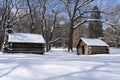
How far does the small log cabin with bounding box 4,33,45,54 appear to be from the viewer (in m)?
27.5

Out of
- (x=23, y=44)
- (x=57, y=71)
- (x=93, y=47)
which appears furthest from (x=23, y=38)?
(x=57, y=71)

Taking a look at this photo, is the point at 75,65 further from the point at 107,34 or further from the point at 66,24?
the point at 107,34

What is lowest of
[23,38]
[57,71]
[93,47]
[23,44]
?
[57,71]

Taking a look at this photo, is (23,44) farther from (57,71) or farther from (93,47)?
(57,71)

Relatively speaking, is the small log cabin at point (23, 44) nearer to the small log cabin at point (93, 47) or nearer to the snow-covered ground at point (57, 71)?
the small log cabin at point (93, 47)

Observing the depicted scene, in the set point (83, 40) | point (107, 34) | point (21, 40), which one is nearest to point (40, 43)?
point (21, 40)

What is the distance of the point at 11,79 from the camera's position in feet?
29.3

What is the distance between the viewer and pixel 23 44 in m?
28.2

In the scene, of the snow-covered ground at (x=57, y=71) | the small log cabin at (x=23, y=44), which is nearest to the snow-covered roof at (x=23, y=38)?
the small log cabin at (x=23, y=44)

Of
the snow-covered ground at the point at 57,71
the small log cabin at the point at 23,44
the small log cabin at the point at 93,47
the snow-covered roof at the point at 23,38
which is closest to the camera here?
the snow-covered ground at the point at 57,71

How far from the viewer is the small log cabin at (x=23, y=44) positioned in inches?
1084

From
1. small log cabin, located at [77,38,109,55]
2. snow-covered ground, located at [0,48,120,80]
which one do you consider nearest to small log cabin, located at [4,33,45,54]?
small log cabin, located at [77,38,109,55]

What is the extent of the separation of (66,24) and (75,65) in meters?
43.7

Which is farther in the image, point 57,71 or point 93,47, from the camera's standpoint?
point 93,47
